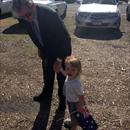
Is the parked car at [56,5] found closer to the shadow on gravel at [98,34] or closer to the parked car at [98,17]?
the parked car at [98,17]

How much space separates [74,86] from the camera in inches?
204

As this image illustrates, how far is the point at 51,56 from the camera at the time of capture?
645 centimetres

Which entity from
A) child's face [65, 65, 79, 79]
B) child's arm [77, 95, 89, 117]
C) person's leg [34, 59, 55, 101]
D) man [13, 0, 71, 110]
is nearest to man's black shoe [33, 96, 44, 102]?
person's leg [34, 59, 55, 101]

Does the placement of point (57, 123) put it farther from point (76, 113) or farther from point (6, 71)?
point (6, 71)

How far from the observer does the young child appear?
501 centimetres

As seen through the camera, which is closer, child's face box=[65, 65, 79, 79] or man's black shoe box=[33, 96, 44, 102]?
child's face box=[65, 65, 79, 79]

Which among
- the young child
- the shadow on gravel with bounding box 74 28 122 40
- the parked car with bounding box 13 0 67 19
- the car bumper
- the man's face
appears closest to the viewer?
the young child

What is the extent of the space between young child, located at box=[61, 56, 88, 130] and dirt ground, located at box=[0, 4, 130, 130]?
3.36ft

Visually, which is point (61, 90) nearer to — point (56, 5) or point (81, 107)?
point (81, 107)

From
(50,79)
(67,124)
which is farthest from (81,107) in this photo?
(50,79)

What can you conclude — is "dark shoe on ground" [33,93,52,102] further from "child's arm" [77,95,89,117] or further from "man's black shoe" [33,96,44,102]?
"child's arm" [77,95,89,117]

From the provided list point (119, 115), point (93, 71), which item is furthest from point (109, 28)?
point (119, 115)

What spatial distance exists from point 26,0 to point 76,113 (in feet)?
5.91

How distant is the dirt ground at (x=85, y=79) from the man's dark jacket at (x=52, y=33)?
1.11 metres
